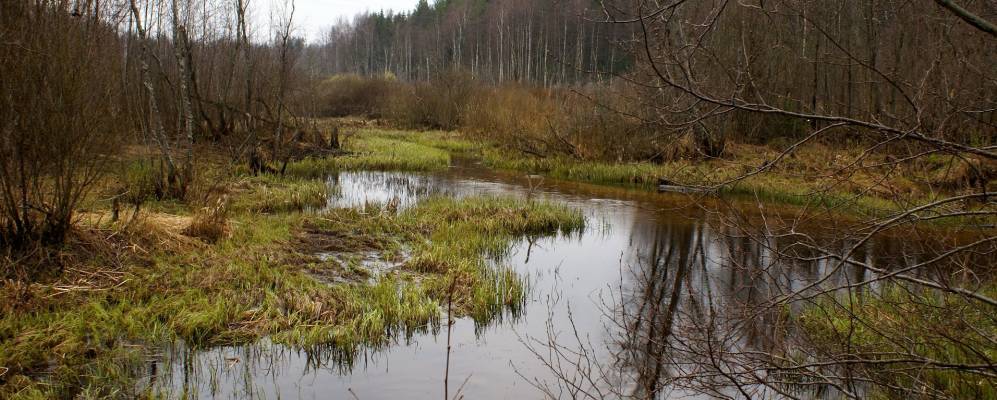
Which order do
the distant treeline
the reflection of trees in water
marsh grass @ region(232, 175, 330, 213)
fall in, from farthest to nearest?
1. the distant treeline
2. marsh grass @ region(232, 175, 330, 213)
3. the reflection of trees in water

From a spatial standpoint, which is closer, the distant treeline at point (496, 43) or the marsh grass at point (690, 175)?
the marsh grass at point (690, 175)

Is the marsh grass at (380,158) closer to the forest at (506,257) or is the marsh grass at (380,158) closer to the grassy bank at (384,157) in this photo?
the grassy bank at (384,157)

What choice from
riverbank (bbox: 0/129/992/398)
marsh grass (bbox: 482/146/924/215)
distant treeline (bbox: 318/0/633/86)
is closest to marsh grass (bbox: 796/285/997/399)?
riverbank (bbox: 0/129/992/398)

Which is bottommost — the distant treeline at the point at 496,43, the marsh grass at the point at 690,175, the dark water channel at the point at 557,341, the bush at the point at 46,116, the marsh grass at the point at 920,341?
the dark water channel at the point at 557,341

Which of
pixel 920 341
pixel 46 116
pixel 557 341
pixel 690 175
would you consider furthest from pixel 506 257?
pixel 46 116

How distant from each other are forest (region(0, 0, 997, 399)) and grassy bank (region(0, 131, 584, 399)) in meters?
0.03

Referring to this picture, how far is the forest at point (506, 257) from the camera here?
3.55 metres

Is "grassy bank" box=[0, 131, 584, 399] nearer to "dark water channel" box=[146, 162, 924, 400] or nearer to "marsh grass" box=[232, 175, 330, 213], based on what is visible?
"dark water channel" box=[146, 162, 924, 400]

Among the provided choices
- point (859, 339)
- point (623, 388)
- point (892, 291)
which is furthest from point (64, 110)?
point (892, 291)

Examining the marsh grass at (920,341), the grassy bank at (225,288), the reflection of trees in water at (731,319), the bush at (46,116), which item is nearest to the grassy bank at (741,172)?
the reflection of trees in water at (731,319)

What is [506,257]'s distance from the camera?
877cm

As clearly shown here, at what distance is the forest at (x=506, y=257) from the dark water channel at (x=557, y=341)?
0.12 feet

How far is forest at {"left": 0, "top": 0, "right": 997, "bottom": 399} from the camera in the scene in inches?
140

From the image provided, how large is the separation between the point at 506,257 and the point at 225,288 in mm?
Result: 3703
